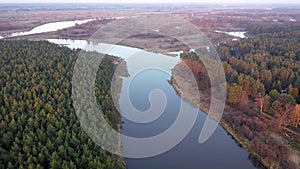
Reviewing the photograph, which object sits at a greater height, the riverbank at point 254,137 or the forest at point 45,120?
the forest at point 45,120

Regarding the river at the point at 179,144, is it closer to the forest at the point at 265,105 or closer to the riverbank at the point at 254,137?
the riverbank at the point at 254,137

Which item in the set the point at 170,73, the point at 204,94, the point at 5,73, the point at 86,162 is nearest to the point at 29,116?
the point at 86,162

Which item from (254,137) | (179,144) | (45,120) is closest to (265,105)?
(254,137)

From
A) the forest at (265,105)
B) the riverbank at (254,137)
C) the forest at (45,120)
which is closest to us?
the forest at (45,120)

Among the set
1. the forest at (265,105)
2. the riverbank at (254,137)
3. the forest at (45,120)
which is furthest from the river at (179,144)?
the forest at (45,120)

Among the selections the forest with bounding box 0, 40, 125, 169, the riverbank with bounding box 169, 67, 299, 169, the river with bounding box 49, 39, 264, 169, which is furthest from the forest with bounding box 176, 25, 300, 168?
the forest with bounding box 0, 40, 125, 169

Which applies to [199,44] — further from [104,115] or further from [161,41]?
[104,115]

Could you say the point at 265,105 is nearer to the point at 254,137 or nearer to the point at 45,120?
the point at 254,137
